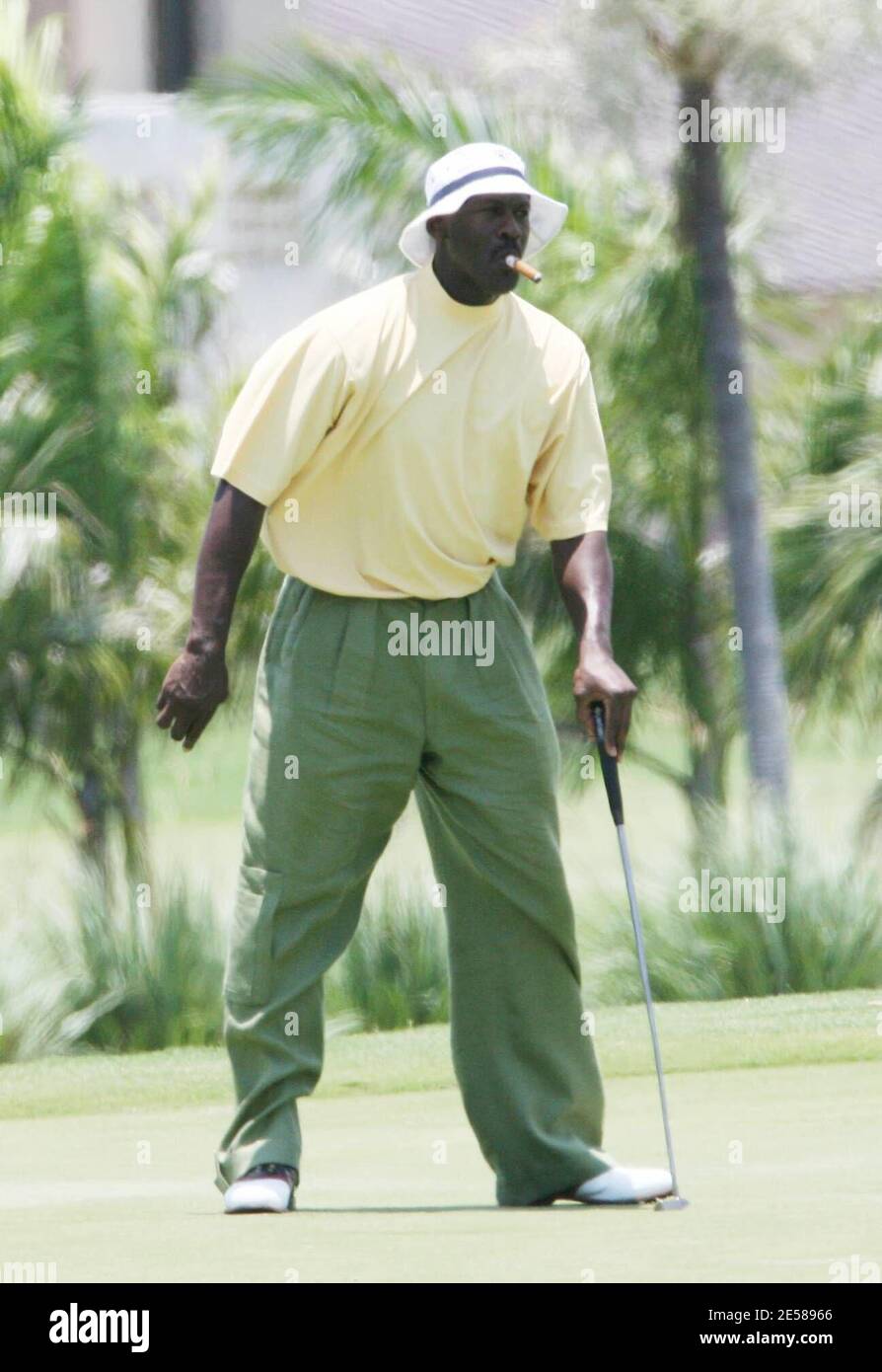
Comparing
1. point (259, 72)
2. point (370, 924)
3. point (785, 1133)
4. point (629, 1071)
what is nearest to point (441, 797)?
point (785, 1133)

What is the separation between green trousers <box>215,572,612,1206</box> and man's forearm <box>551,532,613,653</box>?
12 cm

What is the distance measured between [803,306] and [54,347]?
3827 millimetres

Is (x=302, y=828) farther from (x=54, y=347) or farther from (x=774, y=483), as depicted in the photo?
(x=774, y=483)

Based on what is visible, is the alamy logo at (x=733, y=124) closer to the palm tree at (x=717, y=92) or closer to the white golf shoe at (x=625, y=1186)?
the palm tree at (x=717, y=92)

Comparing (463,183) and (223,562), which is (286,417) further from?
(463,183)

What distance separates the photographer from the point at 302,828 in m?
4.75

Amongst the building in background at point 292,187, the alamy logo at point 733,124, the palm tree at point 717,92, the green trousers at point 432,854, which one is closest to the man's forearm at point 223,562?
the green trousers at point 432,854

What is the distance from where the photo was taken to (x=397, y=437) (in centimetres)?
469

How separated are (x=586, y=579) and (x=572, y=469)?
0.20 m

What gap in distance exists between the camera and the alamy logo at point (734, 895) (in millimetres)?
9695

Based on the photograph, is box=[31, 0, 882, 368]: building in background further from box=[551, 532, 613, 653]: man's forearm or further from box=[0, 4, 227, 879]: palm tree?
box=[551, 532, 613, 653]: man's forearm

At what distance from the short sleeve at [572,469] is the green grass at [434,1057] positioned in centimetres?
211

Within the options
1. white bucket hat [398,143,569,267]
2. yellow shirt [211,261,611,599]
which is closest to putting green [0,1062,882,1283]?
yellow shirt [211,261,611,599]
